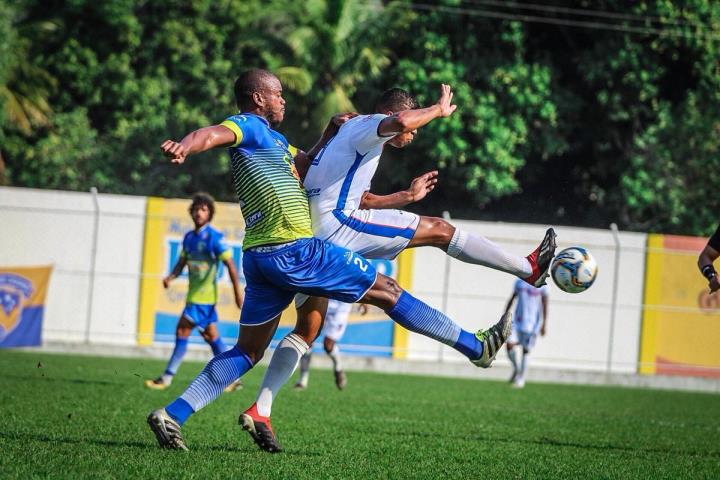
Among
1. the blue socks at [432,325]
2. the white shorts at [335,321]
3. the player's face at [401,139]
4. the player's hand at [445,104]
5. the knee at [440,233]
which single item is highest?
the player's hand at [445,104]

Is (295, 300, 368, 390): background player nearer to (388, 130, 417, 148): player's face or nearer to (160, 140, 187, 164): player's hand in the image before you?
(388, 130, 417, 148): player's face

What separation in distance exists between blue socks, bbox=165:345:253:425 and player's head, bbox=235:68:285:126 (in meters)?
1.54

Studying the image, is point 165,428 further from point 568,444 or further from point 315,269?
point 568,444

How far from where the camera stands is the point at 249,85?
6.70m

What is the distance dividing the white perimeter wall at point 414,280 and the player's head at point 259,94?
13727mm

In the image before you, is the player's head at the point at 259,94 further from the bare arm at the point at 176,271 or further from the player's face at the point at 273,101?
the bare arm at the point at 176,271

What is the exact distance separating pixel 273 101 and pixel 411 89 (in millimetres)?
19554

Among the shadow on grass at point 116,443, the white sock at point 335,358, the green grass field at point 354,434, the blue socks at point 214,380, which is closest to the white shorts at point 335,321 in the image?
the white sock at point 335,358

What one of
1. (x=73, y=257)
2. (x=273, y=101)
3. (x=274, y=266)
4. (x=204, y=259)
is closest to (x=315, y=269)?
(x=274, y=266)

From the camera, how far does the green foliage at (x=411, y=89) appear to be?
26141 mm

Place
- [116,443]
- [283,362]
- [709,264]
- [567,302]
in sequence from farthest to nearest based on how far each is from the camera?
1. [567,302]
2. [709,264]
3. [283,362]
4. [116,443]

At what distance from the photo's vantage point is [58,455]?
6250mm

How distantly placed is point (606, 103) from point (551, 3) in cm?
324

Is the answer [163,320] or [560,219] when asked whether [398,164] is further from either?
[163,320]
